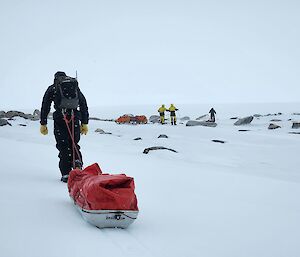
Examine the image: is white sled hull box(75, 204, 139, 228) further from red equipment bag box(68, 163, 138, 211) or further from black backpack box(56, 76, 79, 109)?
black backpack box(56, 76, 79, 109)

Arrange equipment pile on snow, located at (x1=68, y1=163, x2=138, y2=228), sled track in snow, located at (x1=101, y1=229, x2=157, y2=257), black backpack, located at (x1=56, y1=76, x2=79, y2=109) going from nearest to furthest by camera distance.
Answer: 1. sled track in snow, located at (x1=101, y1=229, x2=157, y2=257)
2. equipment pile on snow, located at (x1=68, y1=163, x2=138, y2=228)
3. black backpack, located at (x1=56, y1=76, x2=79, y2=109)

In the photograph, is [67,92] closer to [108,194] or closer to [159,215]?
[159,215]

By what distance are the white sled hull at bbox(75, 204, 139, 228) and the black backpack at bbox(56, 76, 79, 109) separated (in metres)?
2.42

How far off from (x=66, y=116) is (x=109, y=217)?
2574 millimetres

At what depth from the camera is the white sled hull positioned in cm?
327

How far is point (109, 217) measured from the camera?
3.29 meters

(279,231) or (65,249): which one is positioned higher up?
(65,249)

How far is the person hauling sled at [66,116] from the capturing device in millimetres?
5426

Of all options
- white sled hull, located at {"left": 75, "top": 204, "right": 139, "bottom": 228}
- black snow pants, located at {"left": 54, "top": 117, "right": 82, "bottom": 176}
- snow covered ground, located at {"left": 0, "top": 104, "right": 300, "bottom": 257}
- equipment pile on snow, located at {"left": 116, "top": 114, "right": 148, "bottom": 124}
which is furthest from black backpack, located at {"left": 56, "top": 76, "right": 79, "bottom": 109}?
equipment pile on snow, located at {"left": 116, "top": 114, "right": 148, "bottom": 124}

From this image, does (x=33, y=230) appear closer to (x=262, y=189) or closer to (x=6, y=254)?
(x=6, y=254)

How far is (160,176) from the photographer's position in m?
6.56

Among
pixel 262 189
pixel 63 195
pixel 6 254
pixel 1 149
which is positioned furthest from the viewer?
pixel 1 149

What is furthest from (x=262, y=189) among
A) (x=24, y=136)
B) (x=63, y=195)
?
(x=24, y=136)

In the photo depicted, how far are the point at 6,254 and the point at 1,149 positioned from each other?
6.26m
